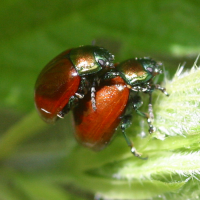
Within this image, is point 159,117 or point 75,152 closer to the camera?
point 159,117

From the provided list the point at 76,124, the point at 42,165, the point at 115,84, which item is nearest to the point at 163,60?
the point at 115,84

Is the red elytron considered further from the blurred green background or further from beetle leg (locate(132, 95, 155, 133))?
the blurred green background

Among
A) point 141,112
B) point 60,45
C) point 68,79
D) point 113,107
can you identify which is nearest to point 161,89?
point 141,112

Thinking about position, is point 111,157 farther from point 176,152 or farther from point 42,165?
point 42,165

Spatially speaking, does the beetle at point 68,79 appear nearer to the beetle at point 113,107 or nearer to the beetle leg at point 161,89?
the beetle at point 113,107

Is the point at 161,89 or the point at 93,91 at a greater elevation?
the point at 161,89

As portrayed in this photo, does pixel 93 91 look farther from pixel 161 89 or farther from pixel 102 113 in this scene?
pixel 161 89

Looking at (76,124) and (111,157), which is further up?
(76,124)

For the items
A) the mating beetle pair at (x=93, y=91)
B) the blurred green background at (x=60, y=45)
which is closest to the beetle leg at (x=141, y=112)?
the mating beetle pair at (x=93, y=91)
